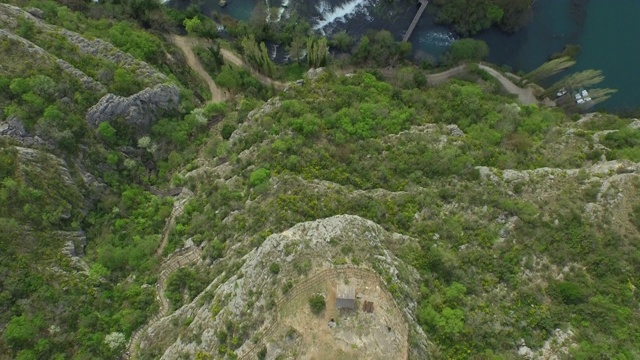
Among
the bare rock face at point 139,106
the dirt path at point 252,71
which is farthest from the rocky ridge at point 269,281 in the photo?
the dirt path at point 252,71

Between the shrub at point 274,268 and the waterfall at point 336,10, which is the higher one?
the waterfall at point 336,10

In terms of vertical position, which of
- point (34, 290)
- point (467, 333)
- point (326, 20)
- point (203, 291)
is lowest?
point (467, 333)

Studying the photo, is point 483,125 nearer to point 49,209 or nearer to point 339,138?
point 339,138

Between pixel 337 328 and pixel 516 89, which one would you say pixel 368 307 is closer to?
pixel 337 328

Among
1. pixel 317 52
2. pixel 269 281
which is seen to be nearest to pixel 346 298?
pixel 269 281

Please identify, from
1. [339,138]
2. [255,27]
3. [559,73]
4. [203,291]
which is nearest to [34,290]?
[203,291]

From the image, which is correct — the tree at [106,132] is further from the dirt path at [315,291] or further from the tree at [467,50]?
the tree at [467,50]
